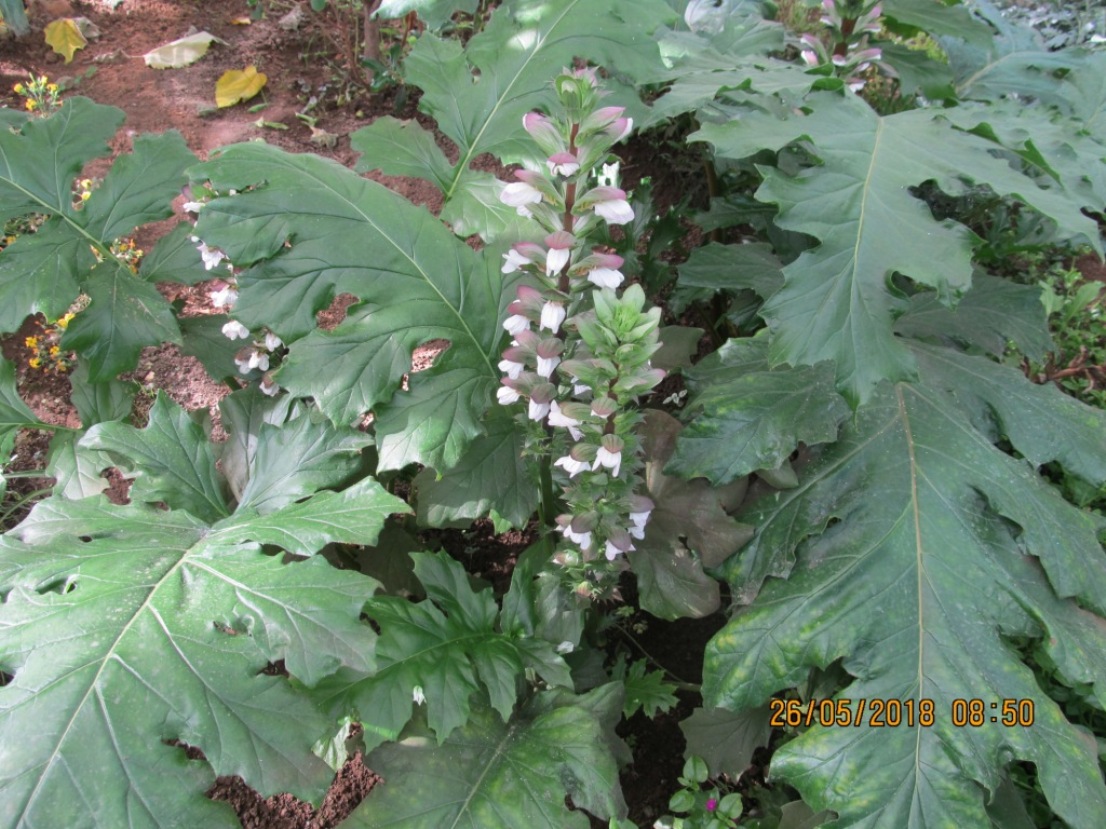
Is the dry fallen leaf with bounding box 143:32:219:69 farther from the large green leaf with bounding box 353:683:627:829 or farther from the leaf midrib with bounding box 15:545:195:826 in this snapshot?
the large green leaf with bounding box 353:683:627:829

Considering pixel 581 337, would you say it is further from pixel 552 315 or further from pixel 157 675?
pixel 157 675

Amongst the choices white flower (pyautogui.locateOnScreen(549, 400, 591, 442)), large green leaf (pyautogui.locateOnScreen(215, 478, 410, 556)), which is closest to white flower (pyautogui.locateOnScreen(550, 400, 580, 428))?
white flower (pyautogui.locateOnScreen(549, 400, 591, 442))

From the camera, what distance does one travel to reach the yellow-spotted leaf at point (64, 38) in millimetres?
4051

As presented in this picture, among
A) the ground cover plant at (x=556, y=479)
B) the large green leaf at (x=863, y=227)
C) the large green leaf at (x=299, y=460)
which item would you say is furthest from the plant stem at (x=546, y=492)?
the large green leaf at (x=863, y=227)

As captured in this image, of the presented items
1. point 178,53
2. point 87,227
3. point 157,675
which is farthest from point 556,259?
point 178,53

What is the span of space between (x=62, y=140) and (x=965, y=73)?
2.76 m


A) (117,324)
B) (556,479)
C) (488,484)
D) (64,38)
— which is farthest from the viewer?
(64,38)

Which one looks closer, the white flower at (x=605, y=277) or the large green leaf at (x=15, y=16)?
the white flower at (x=605, y=277)

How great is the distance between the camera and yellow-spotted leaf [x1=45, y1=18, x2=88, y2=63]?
13.3ft

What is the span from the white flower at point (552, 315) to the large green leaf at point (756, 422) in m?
0.42

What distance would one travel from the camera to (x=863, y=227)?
1.45 metres

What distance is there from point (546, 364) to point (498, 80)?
0.95 meters

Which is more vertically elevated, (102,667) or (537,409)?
(537,409)

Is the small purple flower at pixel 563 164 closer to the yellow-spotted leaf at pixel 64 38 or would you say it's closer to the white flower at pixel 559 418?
the white flower at pixel 559 418
